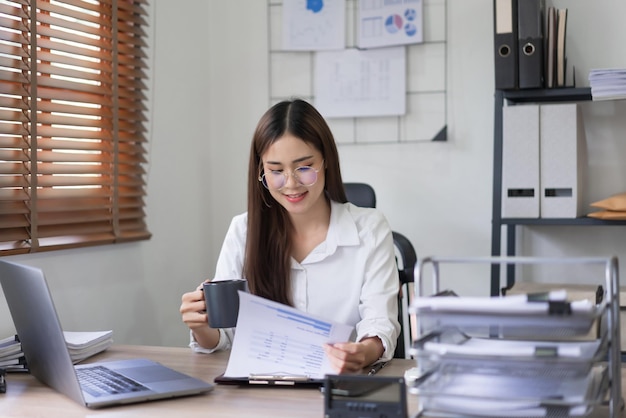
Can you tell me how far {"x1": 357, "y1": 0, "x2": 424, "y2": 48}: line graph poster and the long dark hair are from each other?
113cm

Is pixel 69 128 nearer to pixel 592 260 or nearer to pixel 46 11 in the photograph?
pixel 46 11

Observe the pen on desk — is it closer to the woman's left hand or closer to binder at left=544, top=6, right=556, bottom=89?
the woman's left hand

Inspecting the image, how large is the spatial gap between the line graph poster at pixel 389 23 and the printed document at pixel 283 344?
5.50 ft

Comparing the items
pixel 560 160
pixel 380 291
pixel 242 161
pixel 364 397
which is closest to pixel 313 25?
pixel 242 161

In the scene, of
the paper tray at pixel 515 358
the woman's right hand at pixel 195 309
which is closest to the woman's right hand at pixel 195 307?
the woman's right hand at pixel 195 309

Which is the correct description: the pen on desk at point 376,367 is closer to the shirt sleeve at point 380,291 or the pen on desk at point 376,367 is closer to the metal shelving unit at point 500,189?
the shirt sleeve at point 380,291

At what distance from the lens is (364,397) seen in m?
1.25

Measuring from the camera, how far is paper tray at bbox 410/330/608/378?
44.8 inches

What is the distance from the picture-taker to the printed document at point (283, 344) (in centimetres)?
161

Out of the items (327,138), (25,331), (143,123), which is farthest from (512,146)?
(25,331)

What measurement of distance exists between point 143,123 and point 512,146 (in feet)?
3.99

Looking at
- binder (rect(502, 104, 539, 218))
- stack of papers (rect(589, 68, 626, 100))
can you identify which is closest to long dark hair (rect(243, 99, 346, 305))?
binder (rect(502, 104, 539, 218))

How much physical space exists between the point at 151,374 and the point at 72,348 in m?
0.28

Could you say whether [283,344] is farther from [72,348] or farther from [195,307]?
[72,348]
